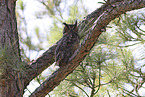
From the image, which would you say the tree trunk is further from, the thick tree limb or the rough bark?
the thick tree limb

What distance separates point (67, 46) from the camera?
6.01 feet

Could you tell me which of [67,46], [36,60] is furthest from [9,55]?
[67,46]

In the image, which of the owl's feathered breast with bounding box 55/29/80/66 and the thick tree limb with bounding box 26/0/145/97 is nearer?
the thick tree limb with bounding box 26/0/145/97

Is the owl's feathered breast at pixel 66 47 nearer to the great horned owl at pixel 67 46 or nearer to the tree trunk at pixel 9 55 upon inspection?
the great horned owl at pixel 67 46

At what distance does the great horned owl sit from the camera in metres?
1.67

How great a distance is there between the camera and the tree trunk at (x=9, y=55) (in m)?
1.41

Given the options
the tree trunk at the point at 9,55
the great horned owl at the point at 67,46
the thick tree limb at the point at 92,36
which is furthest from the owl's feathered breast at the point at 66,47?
the tree trunk at the point at 9,55

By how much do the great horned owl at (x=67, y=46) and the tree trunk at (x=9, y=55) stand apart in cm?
35

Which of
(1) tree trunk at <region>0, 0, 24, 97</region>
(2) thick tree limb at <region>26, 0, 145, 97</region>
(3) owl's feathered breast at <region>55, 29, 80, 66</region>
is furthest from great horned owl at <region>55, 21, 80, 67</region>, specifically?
(1) tree trunk at <region>0, 0, 24, 97</region>

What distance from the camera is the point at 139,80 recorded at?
2.12 metres

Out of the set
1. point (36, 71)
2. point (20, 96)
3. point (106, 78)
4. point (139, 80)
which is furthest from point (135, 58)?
point (20, 96)

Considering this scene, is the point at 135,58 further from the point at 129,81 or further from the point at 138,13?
the point at 138,13

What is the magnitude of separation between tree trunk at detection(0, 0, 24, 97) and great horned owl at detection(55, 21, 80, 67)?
35cm

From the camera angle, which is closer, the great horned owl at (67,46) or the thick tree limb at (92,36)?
the thick tree limb at (92,36)
